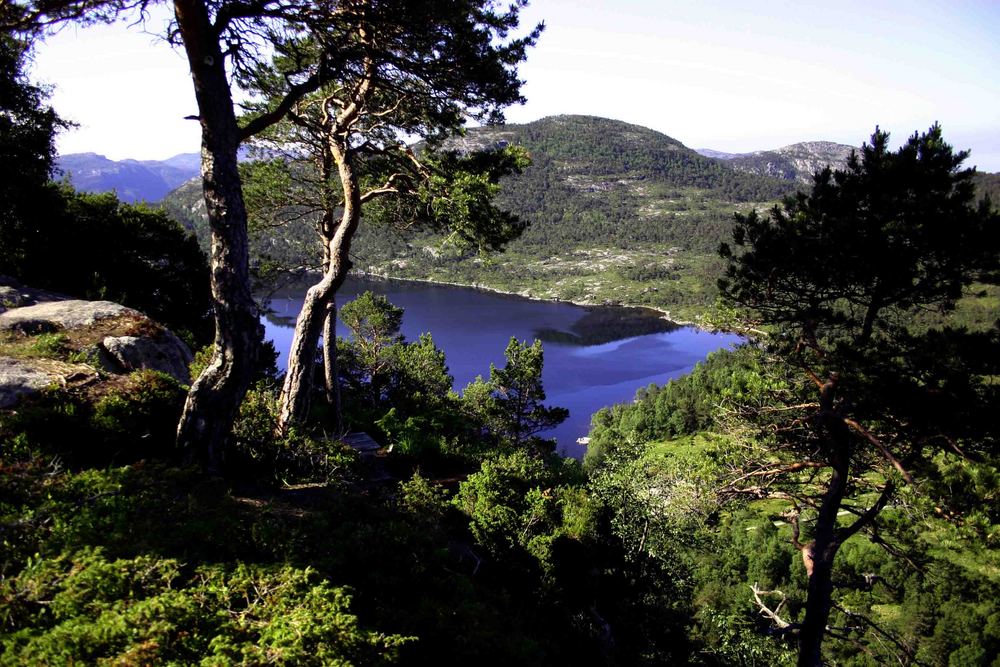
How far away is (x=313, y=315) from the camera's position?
8578mm

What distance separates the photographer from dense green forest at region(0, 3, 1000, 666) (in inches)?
138

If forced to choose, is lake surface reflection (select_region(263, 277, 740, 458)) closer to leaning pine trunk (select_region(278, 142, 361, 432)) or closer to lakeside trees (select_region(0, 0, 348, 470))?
leaning pine trunk (select_region(278, 142, 361, 432))

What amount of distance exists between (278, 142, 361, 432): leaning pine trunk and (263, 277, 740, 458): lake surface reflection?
166 ft

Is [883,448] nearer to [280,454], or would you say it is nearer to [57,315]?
[280,454]

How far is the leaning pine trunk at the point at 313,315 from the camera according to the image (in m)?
8.55

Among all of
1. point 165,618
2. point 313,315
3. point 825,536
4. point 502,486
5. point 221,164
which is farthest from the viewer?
point 502,486

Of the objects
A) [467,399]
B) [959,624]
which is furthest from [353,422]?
[959,624]

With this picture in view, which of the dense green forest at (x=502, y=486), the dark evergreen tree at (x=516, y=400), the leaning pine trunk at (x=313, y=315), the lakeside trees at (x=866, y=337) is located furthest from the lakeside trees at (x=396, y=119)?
the dark evergreen tree at (x=516, y=400)

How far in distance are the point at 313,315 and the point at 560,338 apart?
10194cm

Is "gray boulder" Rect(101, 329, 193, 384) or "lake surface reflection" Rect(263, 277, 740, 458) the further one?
"lake surface reflection" Rect(263, 277, 740, 458)

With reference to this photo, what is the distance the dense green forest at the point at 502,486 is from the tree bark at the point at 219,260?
0.81 ft

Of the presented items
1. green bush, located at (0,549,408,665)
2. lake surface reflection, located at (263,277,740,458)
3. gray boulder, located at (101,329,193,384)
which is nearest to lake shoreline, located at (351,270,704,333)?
lake surface reflection, located at (263,277,740,458)

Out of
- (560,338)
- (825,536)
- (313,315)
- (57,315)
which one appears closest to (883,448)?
(825,536)

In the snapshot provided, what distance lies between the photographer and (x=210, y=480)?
5.79 metres
